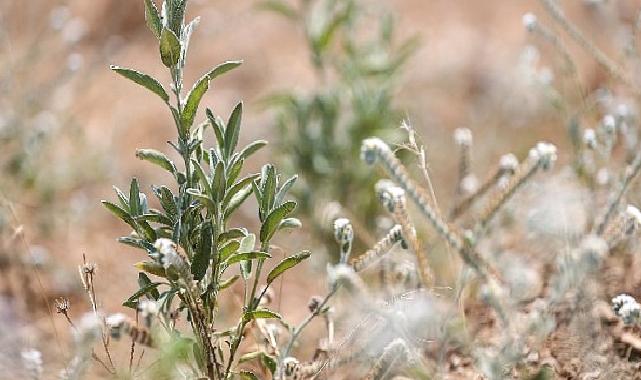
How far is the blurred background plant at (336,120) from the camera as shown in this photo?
3.17 meters

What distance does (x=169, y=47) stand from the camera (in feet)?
5.40

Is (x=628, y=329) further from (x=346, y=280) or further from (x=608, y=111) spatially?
(x=608, y=111)

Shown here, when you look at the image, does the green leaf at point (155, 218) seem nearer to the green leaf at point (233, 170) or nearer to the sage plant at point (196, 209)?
the sage plant at point (196, 209)

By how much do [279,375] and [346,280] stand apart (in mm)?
275

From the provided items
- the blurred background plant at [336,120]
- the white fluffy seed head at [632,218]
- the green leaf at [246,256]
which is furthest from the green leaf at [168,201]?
the blurred background plant at [336,120]

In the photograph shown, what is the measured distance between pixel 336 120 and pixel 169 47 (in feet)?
5.37

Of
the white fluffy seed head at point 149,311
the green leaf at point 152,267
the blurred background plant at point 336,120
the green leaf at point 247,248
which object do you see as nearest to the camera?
the white fluffy seed head at point 149,311

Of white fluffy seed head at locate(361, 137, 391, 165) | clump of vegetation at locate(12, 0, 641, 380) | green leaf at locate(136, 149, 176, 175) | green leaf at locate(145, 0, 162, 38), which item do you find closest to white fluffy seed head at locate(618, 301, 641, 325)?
clump of vegetation at locate(12, 0, 641, 380)

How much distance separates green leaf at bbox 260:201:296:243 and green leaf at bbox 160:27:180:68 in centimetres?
29

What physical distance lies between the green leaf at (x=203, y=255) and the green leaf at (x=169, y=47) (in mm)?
281

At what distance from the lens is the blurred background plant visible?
3170mm

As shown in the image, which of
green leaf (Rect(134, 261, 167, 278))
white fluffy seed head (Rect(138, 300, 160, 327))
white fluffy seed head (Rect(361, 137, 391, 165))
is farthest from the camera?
green leaf (Rect(134, 261, 167, 278))

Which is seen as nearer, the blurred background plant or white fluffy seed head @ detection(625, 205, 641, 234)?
white fluffy seed head @ detection(625, 205, 641, 234)

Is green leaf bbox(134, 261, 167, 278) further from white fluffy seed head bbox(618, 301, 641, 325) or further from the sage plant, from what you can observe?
white fluffy seed head bbox(618, 301, 641, 325)
